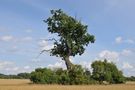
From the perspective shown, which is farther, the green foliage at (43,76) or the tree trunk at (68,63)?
the tree trunk at (68,63)

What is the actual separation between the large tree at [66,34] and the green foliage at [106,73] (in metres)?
5.26

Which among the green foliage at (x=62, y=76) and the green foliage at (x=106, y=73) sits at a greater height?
the green foliage at (x=106, y=73)

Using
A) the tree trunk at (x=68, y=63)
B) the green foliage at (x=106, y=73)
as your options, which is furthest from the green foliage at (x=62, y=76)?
the green foliage at (x=106, y=73)

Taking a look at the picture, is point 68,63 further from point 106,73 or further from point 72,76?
point 106,73

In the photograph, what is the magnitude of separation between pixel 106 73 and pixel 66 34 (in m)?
10.9

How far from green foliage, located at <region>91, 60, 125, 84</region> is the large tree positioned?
17.2 ft

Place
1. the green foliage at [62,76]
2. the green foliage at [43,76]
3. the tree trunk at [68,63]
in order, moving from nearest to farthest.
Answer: the green foliage at [62,76]
the green foliage at [43,76]
the tree trunk at [68,63]

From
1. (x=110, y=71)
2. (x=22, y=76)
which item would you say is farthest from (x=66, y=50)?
(x=22, y=76)

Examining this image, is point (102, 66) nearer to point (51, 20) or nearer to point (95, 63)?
point (95, 63)

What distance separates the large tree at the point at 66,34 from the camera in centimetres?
6494

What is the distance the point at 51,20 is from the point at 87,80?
1225cm

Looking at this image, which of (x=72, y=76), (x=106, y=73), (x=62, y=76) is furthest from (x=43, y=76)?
(x=106, y=73)

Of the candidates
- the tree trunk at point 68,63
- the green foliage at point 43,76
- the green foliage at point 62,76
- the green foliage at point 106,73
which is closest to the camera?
the green foliage at point 62,76

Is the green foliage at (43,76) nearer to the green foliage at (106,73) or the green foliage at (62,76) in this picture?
the green foliage at (62,76)
